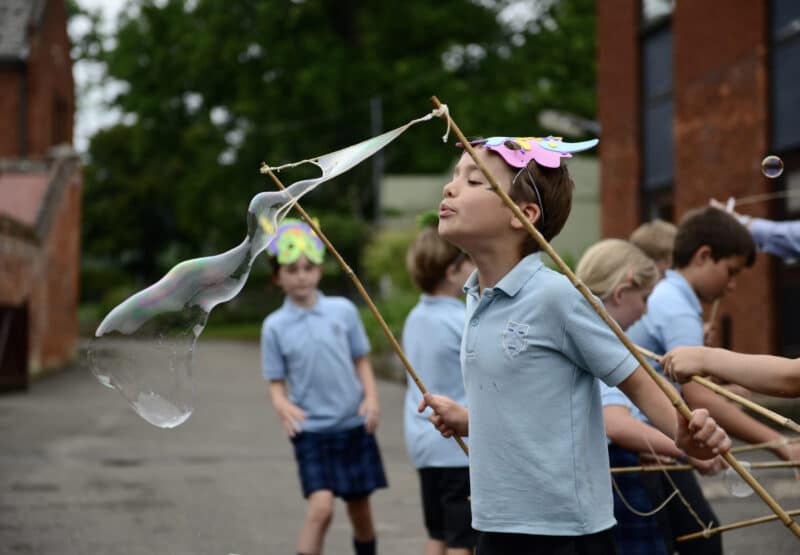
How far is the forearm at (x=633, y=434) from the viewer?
368 cm

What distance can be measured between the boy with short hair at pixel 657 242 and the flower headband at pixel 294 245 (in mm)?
1552

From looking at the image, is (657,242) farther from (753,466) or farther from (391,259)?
(391,259)

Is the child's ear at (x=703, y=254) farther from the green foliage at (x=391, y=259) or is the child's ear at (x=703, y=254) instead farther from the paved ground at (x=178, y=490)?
the green foliage at (x=391, y=259)

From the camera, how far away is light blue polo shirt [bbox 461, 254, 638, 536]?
9.37 feet

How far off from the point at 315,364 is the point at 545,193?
2794mm

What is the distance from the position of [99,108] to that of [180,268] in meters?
42.7

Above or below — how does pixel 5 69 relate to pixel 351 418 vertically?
above

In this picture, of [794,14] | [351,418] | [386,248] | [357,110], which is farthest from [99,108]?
[351,418]

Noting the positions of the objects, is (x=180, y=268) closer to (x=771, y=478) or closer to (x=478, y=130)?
(x=771, y=478)

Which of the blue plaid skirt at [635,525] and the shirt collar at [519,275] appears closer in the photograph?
the shirt collar at [519,275]

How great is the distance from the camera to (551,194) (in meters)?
3.06

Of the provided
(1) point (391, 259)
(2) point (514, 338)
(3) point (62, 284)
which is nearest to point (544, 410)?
(2) point (514, 338)

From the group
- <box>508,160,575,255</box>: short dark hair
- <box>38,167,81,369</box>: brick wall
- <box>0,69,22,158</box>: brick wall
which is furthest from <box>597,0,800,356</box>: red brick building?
<box>0,69,22,158</box>: brick wall

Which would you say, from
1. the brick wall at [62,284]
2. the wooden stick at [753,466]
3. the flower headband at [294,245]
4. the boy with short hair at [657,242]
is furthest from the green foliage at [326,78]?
the wooden stick at [753,466]
